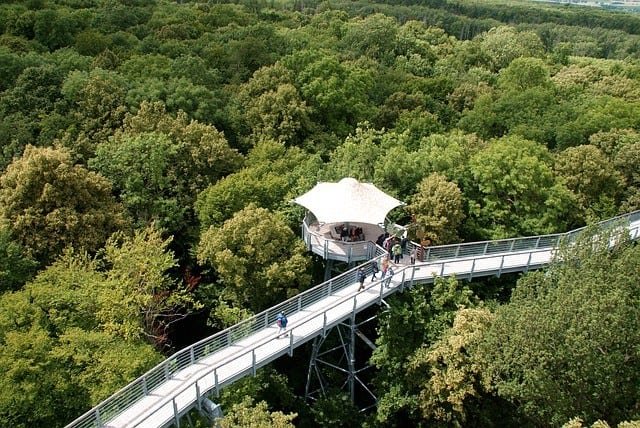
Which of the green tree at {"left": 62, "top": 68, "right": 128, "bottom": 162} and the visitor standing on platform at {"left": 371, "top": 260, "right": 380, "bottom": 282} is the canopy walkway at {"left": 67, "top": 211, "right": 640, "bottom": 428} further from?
the green tree at {"left": 62, "top": 68, "right": 128, "bottom": 162}

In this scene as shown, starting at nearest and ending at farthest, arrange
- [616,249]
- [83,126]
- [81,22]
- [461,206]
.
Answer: [616,249] → [461,206] → [83,126] → [81,22]

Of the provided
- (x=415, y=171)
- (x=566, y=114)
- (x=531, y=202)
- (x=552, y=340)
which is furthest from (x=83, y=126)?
(x=566, y=114)

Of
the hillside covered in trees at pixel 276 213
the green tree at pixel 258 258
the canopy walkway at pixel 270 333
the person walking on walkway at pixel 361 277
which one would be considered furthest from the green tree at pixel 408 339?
the green tree at pixel 258 258

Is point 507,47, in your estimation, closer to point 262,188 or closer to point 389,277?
point 262,188

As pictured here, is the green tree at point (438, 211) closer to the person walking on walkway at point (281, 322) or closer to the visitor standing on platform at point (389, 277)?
the visitor standing on platform at point (389, 277)

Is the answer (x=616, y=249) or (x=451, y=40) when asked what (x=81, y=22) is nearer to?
(x=451, y=40)

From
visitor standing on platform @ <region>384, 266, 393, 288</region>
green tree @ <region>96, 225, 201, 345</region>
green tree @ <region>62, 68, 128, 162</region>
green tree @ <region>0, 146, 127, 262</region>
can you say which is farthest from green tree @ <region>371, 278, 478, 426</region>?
green tree @ <region>62, 68, 128, 162</region>
